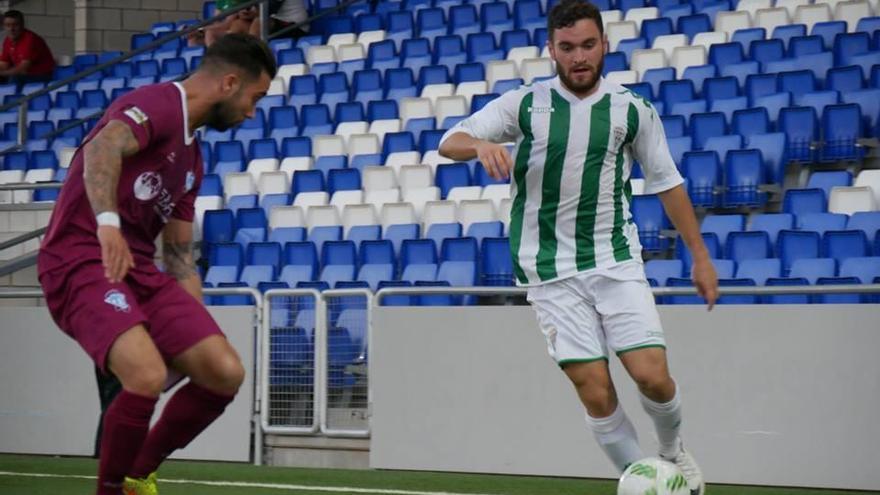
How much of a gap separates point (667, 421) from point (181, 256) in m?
2.10

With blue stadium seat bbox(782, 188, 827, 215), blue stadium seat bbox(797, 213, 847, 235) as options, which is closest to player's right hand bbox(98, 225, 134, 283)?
blue stadium seat bbox(797, 213, 847, 235)

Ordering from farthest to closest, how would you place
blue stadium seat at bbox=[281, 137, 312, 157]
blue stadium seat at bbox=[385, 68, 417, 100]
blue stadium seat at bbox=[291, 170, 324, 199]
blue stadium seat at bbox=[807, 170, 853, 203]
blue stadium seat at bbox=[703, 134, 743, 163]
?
blue stadium seat at bbox=[385, 68, 417, 100] → blue stadium seat at bbox=[281, 137, 312, 157] → blue stadium seat at bbox=[291, 170, 324, 199] → blue stadium seat at bbox=[703, 134, 743, 163] → blue stadium seat at bbox=[807, 170, 853, 203]

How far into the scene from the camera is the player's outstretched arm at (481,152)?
5445mm

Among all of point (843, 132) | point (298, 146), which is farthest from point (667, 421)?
point (298, 146)

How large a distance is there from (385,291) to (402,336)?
311mm

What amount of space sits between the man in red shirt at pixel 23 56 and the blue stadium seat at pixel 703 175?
423 inches

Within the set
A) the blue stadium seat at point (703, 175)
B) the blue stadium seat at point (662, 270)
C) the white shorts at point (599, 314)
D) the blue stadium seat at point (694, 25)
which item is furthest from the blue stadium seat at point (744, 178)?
the white shorts at point (599, 314)

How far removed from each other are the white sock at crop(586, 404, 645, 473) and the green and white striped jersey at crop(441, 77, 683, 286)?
2.01 feet

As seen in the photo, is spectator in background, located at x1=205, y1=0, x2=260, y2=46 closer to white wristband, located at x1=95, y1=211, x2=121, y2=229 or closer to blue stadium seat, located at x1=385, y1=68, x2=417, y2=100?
blue stadium seat, located at x1=385, y1=68, x2=417, y2=100

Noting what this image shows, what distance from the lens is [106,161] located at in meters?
5.51

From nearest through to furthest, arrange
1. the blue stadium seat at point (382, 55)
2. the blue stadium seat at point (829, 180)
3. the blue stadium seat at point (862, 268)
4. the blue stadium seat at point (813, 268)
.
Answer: the blue stadium seat at point (862, 268)
the blue stadium seat at point (813, 268)
the blue stadium seat at point (829, 180)
the blue stadium seat at point (382, 55)

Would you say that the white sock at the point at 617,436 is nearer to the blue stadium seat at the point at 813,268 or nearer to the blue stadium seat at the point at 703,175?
the blue stadium seat at the point at 813,268

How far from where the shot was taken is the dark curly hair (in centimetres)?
608

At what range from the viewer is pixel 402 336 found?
9805 millimetres
